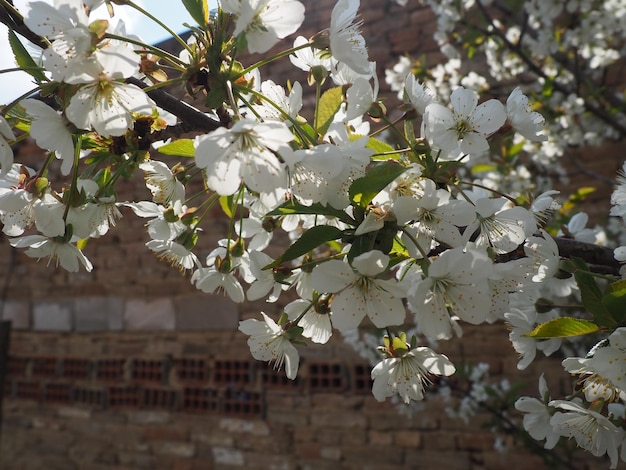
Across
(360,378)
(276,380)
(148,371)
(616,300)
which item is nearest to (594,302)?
(616,300)

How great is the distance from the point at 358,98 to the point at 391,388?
348 millimetres

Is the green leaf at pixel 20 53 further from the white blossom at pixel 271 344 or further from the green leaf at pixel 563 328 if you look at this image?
the green leaf at pixel 563 328

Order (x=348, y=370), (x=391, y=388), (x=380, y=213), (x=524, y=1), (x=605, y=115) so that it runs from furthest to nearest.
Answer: (x=348, y=370), (x=524, y=1), (x=605, y=115), (x=391, y=388), (x=380, y=213)

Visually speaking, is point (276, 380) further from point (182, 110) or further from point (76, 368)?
point (182, 110)

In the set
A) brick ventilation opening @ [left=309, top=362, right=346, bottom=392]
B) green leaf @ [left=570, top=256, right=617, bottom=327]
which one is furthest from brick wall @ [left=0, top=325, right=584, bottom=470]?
green leaf @ [left=570, top=256, right=617, bottom=327]

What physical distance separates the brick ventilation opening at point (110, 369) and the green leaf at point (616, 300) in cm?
295

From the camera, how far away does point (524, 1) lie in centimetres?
214

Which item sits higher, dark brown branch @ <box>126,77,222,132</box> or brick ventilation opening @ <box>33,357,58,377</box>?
dark brown branch @ <box>126,77,222,132</box>

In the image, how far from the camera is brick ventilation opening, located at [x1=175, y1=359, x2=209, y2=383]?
287 centimetres

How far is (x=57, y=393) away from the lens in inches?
129

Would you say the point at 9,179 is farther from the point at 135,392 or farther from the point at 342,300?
the point at 135,392

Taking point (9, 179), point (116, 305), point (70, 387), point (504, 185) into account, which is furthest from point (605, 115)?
point (70, 387)

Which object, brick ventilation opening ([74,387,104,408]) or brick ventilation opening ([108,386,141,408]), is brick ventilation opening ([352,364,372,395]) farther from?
brick ventilation opening ([74,387,104,408])

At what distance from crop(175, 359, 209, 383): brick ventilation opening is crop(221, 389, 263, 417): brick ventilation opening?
169mm
